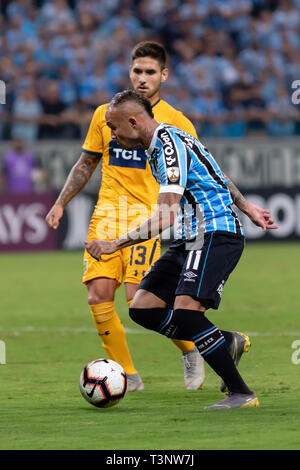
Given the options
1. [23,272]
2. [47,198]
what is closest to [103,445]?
[23,272]

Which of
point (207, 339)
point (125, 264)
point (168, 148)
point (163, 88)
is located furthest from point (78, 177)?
point (163, 88)

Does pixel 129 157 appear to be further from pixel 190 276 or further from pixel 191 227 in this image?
pixel 190 276

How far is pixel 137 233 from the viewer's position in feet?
18.3

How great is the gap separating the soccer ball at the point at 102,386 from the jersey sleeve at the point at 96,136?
6.33ft

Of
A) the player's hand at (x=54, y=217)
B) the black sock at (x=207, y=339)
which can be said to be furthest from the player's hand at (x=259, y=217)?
the player's hand at (x=54, y=217)

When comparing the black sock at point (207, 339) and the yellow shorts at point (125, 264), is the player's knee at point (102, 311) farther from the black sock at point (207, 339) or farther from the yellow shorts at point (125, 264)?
the black sock at point (207, 339)

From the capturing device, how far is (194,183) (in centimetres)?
583

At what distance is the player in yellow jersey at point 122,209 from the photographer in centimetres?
693

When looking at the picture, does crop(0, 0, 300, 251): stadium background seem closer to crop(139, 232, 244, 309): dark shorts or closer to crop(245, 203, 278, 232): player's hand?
crop(245, 203, 278, 232): player's hand

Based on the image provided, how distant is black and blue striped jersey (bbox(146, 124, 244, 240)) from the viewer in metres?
5.62

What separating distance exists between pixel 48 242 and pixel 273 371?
12045mm

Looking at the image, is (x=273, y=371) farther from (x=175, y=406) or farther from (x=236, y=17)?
(x=236, y=17)

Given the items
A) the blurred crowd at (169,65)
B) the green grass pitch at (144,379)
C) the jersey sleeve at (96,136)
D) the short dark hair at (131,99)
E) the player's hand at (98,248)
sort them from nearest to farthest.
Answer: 1. the green grass pitch at (144,379)
2. the player's hand at (98,248)
3. the short dark hair at (131,99)
4. the jersey sleeve at (96,136)
5. the blurred crowd at (169,65)

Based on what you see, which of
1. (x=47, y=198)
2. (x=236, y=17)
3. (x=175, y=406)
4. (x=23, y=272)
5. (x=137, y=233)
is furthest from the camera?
(x=236, y=17)
